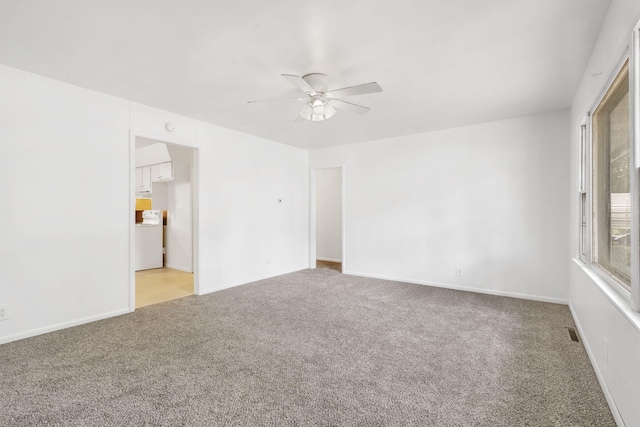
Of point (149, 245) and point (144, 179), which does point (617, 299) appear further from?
point (144, 179)

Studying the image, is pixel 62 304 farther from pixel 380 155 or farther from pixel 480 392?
pixel 380 155

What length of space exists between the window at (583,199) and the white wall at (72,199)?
14.4 ft

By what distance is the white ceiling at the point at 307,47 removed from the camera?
1.94 meters

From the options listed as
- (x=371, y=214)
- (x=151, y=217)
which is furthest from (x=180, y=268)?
(x=371, y=214)

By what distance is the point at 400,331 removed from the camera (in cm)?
297

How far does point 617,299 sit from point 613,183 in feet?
2.93

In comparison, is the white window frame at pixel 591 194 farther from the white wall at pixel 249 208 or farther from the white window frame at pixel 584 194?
the white wall at pixel 249 208

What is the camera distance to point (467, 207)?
4.50 metres

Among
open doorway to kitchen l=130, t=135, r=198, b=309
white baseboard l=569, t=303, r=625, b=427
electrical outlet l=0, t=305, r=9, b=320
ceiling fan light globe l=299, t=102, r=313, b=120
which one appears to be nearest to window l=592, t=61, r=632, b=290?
white baseboard l=569, t=303, r=625, b=427

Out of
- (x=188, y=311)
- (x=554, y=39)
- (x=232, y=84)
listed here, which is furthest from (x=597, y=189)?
(x=188, y=311)

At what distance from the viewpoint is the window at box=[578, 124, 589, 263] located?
297 centimetres

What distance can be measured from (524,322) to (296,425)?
2.73 metres

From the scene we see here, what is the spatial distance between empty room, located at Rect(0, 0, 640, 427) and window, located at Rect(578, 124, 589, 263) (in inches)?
1.6

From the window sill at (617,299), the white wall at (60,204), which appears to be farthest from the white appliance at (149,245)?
the window sill at (617,299)
